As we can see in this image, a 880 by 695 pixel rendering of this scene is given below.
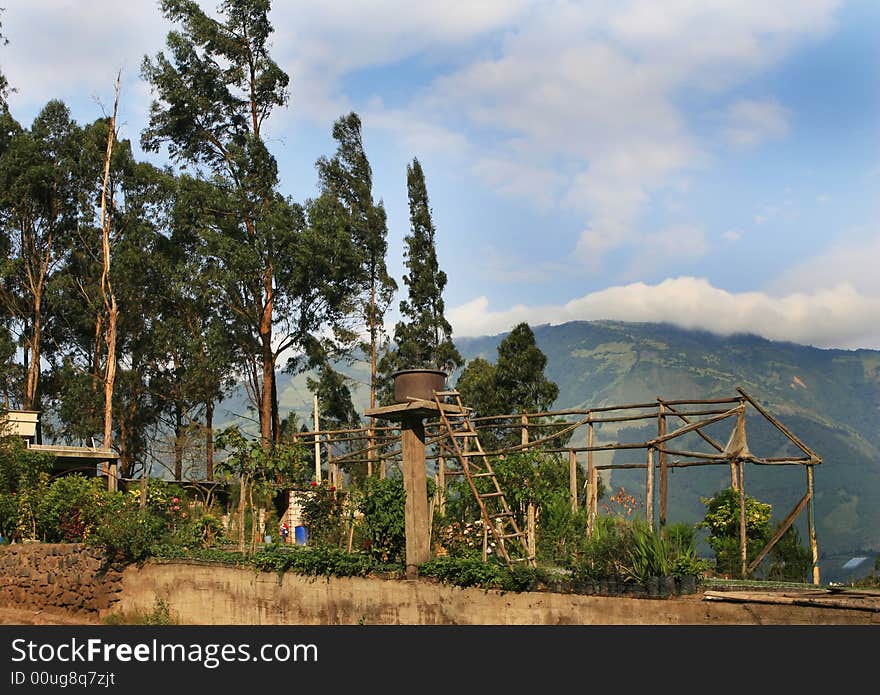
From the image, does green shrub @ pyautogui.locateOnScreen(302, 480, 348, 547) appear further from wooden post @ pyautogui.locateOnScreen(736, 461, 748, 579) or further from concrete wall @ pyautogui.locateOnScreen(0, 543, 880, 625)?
wooden post @ pyautogui.locateOnScreen(736, 461, 748, 579)

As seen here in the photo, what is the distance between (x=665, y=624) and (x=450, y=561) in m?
2.85

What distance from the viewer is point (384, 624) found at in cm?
1132

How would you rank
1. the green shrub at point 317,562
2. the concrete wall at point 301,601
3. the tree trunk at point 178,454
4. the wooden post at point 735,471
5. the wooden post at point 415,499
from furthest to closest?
the tree trunk at point 178,454
the wooden post at point 735,471
the green shrub at point 317,562
the wooden post at point 415,499
the concrete wall at point 301,601

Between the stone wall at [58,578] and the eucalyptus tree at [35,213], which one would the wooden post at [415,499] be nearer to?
the stone wall at [58,578]

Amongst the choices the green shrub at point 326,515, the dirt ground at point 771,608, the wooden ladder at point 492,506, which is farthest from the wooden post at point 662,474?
the green shrub at point 326,515

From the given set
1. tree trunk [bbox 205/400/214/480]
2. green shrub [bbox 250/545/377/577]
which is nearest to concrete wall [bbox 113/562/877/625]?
green shrub [bbox 250/545/377/577]

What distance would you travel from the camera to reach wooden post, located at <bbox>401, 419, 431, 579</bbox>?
11414 millimetres

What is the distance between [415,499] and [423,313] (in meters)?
20.5

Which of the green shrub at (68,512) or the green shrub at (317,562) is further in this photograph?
the green shrub at (68,512)

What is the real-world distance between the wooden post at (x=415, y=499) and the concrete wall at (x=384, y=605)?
399 millimetres

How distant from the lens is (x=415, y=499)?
11742 millimetres

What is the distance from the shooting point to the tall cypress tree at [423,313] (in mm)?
31828

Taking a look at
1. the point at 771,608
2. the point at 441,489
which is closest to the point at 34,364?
the point at 441,489

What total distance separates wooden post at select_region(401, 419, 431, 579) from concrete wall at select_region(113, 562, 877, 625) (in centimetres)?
40
